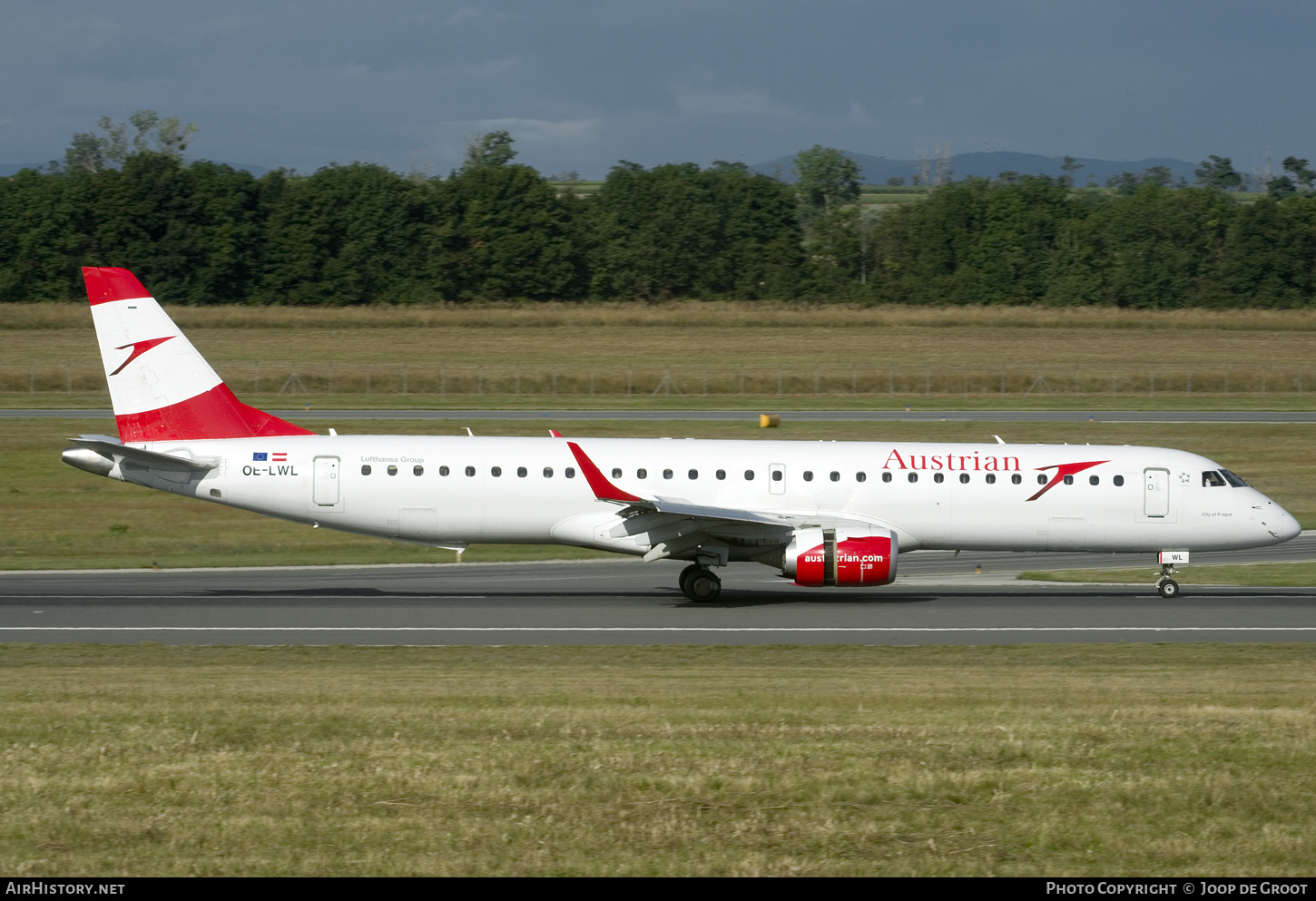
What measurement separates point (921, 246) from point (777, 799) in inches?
4325

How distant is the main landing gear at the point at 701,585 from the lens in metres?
26.3

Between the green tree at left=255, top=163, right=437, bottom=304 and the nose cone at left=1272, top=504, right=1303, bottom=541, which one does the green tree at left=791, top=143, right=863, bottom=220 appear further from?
the nose cone at left=1272, top=504, right=1303, bottom=541

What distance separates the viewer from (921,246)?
380 ft

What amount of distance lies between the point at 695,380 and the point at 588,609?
50.8 metres

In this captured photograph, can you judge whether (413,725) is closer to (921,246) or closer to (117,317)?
(117,317)

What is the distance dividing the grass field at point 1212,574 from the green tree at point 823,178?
144674 millimetres

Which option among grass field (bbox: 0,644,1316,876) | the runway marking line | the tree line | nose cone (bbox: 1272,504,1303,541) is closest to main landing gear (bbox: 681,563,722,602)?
the runway marking line

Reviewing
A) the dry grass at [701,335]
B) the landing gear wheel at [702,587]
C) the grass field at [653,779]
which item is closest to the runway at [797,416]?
the dry grass at [701,335]

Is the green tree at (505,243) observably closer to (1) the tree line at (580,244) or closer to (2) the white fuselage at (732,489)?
(1) the tree line at (580,244)

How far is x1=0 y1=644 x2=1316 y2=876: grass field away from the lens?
29.0 feet

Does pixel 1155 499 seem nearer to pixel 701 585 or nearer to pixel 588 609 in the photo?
pixel 701 585

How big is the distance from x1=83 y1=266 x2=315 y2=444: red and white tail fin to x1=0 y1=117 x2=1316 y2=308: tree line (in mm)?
79612
